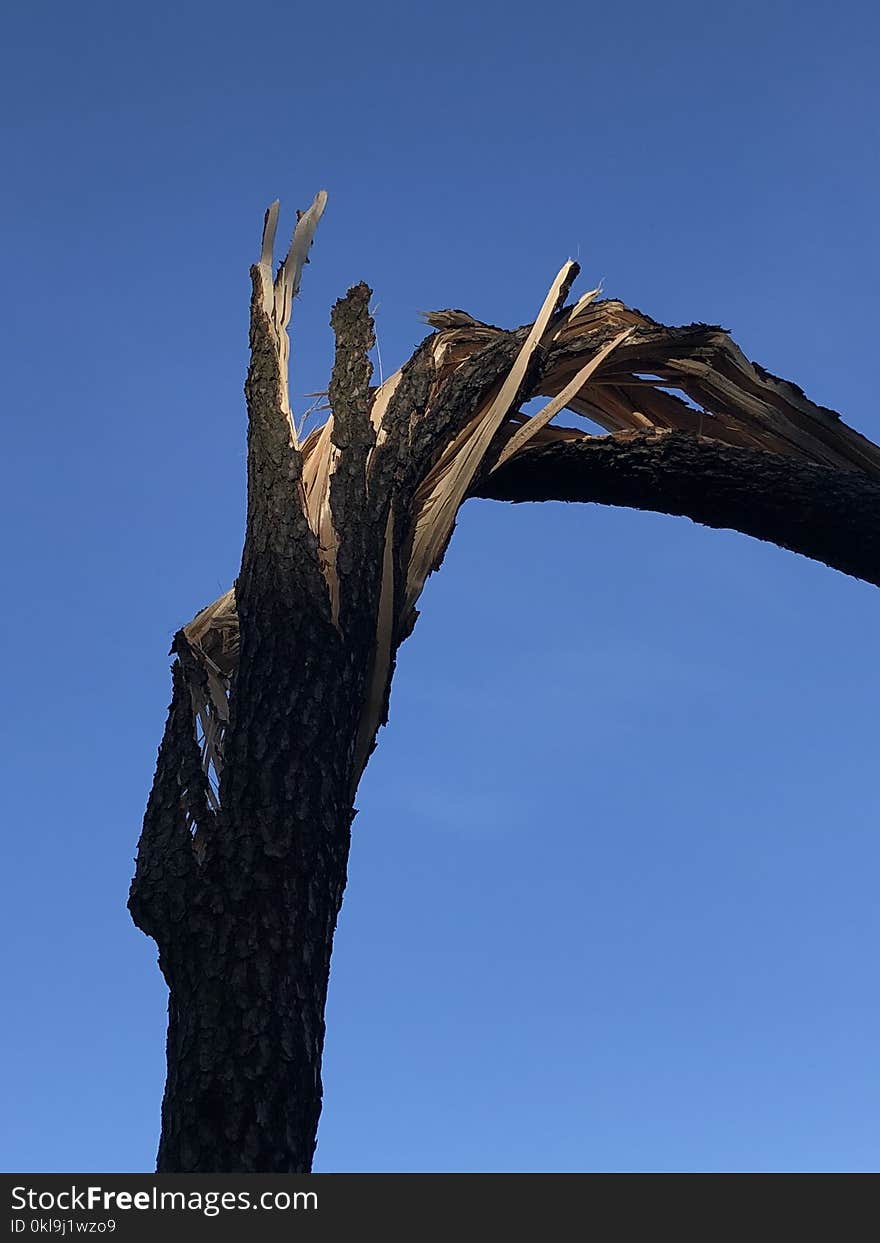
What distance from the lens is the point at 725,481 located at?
3.97 m

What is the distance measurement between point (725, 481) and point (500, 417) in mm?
773

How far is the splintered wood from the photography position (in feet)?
10.9

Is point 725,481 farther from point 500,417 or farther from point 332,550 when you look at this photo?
point 332,550

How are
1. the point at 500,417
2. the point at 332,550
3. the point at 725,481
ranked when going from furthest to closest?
1. the point at 725,481
2. the point at 500,417
3. the point at 332,550

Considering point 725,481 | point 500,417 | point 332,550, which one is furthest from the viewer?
point 725,481

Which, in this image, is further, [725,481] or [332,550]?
[725,481]

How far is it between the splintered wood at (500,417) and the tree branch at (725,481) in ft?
0.24

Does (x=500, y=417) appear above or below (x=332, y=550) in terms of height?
above

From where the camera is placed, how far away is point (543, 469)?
3.99 metres

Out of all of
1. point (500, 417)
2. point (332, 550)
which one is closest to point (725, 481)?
point (500, 417)

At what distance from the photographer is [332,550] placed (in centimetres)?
320

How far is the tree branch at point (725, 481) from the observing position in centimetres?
396

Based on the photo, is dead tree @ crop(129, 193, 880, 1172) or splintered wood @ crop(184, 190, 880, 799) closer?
dead tree @ crop(129, 193, 880, 1172)

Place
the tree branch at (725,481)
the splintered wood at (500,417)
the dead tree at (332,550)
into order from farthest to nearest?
the tree branch at (725,481) → the splintered wood at (500,417) → the dead tree at (332,550)
